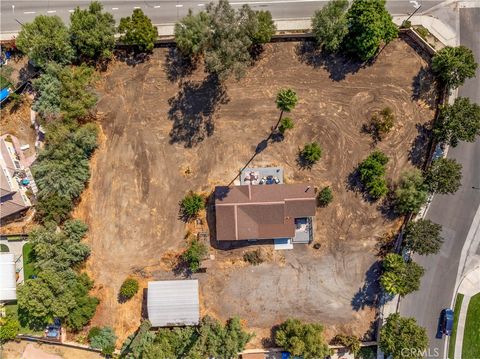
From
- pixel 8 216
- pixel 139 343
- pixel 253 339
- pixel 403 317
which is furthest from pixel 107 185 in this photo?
pixel 403 317

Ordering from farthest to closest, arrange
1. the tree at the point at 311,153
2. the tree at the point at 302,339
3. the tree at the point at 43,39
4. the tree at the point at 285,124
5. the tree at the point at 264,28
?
the tree at the point at 311,153
the tree at the point at 285,124
the tree at the point at 264,28
the tree at the point at 43,39
the tree at the point at 302,339

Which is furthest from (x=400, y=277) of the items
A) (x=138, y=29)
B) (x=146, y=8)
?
(x=146, y=8)

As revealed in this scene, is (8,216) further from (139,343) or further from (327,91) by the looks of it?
(327,91)

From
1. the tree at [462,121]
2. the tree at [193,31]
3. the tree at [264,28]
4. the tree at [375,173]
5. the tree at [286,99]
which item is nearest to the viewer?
the tree at [286,99]

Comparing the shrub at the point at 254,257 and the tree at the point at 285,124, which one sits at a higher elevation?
the tree at the point at 285,124

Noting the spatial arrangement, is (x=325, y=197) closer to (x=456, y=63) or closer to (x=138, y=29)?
(x=456, y=63)

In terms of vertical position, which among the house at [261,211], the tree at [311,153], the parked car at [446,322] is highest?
the tree at [311,153]

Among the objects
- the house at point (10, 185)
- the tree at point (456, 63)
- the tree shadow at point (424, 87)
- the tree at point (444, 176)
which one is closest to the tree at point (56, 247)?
the house at point (10, 185)

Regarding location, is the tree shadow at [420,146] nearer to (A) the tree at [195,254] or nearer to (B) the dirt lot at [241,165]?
(B) the dirt lot at [241,165]
